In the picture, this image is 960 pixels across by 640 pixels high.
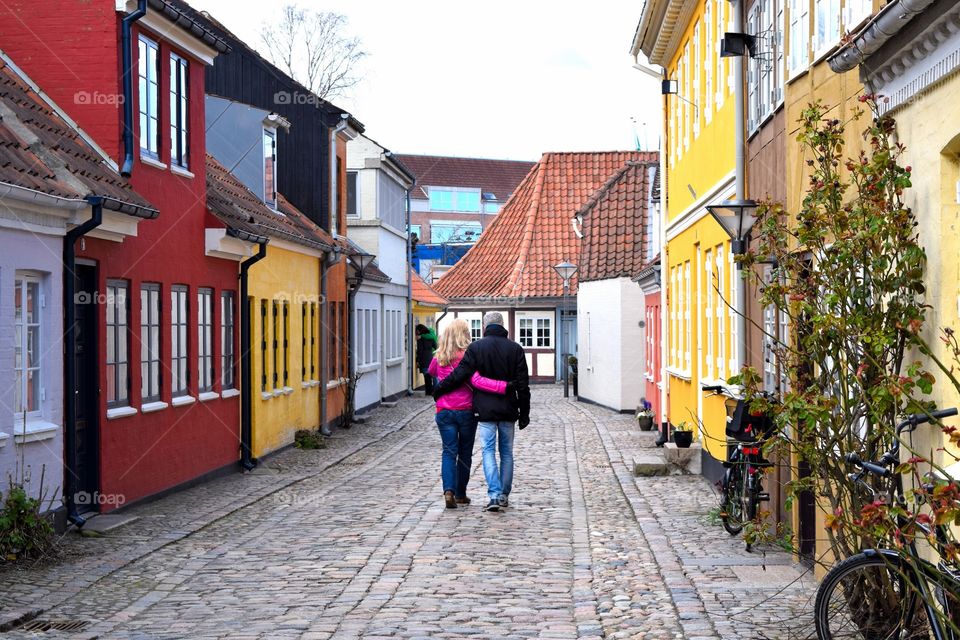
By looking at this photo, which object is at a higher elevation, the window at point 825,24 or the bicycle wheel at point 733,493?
the window at point 825,24

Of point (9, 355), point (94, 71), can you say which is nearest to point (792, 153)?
point (9, 355)

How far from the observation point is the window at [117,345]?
13.5m

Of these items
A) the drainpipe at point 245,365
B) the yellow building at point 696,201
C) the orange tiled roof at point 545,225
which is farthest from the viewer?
the orange tiled roof at point 545,225

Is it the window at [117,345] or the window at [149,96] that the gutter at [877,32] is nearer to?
the window at [117,345]

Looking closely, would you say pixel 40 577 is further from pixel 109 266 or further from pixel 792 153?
pixel 792 153

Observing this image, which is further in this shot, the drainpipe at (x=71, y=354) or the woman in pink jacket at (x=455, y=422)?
the woman in pink jacket at (x=455, y=422)

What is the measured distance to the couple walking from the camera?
13.8m

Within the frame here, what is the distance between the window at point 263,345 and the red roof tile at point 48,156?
6.42m

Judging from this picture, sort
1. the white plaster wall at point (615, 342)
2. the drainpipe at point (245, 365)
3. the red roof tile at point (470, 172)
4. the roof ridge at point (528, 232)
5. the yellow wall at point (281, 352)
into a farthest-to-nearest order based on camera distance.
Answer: the red roof tile at point (470, 172), the roof ridge at point (528, 232), the white plaster wall at point (615, 342), the yellow wall at point (281, 352), the drainpipe at point (245, 365)

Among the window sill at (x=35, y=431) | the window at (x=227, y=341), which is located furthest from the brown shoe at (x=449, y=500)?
the window at (x=227, y=341)

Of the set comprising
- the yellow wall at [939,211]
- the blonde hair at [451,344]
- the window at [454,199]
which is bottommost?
the blonde hair at [451,344]

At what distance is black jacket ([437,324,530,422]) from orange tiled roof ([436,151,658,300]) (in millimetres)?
33830

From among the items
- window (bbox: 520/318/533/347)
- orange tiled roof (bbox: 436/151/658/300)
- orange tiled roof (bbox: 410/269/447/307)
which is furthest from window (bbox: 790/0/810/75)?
window (bbox: 520/318/533/347)

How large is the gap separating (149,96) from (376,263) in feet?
60.7
